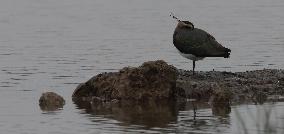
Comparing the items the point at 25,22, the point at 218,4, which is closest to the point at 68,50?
the point at 25,22

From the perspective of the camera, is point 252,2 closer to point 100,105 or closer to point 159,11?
point 159,11

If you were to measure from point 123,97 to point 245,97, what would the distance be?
2.45 meters

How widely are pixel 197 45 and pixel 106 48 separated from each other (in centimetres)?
801

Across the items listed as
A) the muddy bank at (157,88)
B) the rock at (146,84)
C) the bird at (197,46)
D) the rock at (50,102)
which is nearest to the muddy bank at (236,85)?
the muddy bank at (157,88)

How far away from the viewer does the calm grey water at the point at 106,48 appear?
638 inches

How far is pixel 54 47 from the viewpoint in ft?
90.3

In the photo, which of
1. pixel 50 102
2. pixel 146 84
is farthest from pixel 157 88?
pixel 50 102

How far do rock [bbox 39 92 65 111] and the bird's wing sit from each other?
3.14 metres

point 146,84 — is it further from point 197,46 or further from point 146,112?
point 197,46

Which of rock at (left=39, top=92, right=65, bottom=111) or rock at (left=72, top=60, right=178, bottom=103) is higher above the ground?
rock at (left=72, top=60, right=178, bottom=103)

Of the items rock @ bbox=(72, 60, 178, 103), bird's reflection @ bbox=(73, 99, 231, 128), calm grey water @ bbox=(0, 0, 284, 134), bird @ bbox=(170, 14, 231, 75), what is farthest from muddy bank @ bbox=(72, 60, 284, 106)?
bird @ bbox=(170, 14, 231, 75)

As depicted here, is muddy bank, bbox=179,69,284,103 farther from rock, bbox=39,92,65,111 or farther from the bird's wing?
rock, bbox=39,92,65,111

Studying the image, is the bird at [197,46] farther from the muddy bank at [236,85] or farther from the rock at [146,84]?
the rock at [146,84]

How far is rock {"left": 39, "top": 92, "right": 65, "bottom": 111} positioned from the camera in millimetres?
17953
